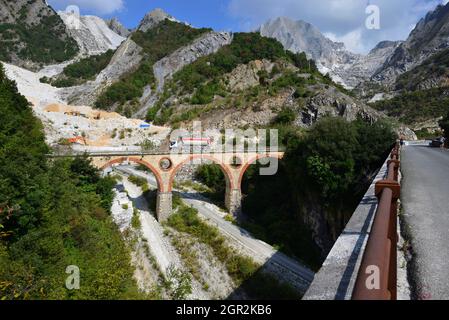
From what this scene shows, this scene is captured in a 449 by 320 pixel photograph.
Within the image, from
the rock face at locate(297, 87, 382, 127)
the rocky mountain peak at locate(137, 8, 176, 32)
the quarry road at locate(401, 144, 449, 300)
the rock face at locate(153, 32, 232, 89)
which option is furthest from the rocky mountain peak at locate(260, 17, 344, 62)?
the quarry road at locate(401, 144, 449, 300)

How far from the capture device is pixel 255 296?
1709 cm

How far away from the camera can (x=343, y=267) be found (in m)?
3.01

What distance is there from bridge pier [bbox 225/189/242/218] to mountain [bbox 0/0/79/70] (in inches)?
3316

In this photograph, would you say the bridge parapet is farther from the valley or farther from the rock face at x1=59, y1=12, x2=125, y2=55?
the rock face at x1=59, y1=12, x2=125, y2=55

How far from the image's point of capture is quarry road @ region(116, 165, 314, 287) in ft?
62.1

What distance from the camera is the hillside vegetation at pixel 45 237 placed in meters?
10.0

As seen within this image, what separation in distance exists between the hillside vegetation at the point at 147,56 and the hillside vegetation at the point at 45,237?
1569 inches

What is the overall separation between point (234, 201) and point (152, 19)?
7429 cm

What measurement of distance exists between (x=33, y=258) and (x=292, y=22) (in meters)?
195

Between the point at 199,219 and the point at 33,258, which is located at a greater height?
the point at 33,258

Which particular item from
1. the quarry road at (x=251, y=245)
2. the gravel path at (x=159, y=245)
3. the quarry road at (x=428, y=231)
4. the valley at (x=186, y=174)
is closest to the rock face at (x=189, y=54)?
the valley at (x=186, y=174)
